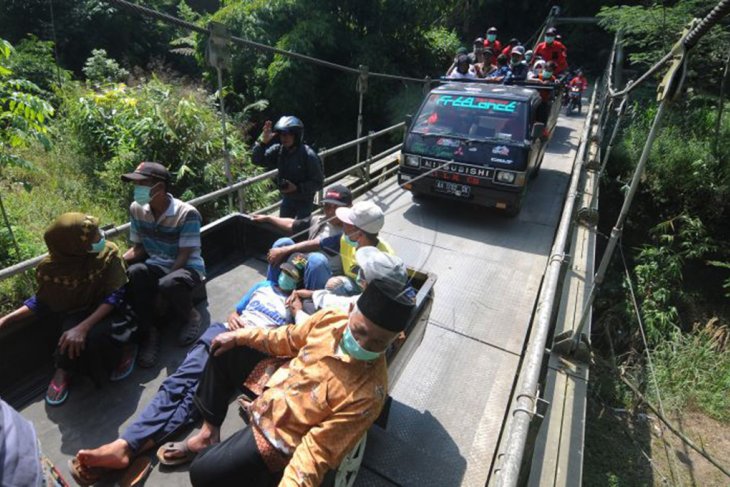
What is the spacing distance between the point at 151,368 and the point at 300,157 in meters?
2.52

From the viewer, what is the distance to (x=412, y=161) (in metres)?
6.67

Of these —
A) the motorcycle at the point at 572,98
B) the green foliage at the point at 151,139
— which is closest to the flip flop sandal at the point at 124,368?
the green foliage at the point at 151,139

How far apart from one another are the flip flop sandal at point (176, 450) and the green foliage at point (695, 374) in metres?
6.79

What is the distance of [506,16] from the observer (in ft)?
80.8

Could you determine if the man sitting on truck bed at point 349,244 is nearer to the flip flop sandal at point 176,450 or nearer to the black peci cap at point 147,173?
the black peci cap at point 147,173

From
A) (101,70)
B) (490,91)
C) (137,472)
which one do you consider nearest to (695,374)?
(490,91)

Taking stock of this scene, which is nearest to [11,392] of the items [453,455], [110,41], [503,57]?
[453,455]

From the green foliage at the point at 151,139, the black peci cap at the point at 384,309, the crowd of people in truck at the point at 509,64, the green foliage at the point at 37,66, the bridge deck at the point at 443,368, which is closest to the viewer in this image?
the black peci cap at the point at 384,309

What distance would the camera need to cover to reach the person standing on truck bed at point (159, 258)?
3.20 meters

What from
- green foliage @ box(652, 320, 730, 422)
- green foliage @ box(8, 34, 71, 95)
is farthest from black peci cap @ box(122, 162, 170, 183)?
green foliage @ box(8, 34, 71, 95)

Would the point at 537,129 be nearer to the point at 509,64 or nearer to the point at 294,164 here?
the point at 294,164

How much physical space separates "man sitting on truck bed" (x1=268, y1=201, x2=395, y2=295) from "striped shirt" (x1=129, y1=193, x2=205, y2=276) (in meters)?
0.64

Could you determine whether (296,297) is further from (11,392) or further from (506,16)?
(506,16)

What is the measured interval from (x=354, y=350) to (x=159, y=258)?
2.19 metres
